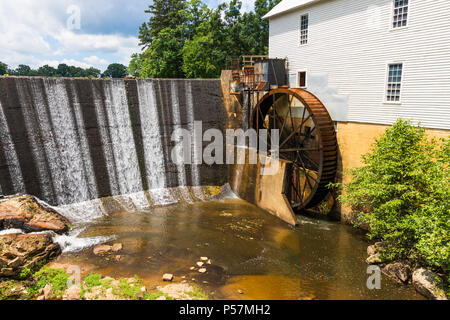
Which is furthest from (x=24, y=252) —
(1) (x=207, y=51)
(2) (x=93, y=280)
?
(1) (x=207, y=51)

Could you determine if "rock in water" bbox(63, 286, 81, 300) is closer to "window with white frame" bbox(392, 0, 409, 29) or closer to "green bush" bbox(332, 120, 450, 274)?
"green bush" bbox(332, 120, 450, 274)

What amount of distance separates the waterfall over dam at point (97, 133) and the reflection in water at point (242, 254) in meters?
2.07

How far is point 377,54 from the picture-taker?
11117 mm

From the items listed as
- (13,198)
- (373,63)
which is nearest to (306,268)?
(373,63)

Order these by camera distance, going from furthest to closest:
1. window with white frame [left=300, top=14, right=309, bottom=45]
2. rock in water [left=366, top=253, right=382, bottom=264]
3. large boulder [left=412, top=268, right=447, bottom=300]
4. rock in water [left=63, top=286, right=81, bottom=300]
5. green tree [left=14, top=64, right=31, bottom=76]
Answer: green tree [left=14, top=64, right=31, bottom=76], window with white frame [left=300, top=14, right=309, bottom=45], rock in water [left=366, top=253, right=382, bottom=264], large boulder [left=412, top=268, right=447, bottom=300], rock in water [left=63, top=286, right=81, bottom=300]

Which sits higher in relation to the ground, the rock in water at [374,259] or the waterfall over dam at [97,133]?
the waterfall over dam at [97,133]

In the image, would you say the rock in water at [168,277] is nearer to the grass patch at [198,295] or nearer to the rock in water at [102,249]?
the grass patch at [198,295]

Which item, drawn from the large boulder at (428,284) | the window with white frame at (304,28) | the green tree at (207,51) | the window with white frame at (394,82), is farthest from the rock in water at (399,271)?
the green tree at (207,51)

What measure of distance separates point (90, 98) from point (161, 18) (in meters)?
23.3

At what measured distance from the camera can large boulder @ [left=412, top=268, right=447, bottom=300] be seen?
24.6ft

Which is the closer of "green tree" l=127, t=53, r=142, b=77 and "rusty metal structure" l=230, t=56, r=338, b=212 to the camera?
"rusty metal structure" l=230, t=56, r=338, b=212

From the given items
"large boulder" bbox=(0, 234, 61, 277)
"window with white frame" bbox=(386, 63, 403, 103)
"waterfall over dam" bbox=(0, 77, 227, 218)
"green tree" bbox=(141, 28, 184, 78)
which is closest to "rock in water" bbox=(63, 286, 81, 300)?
"large boulder" bbox=(0, 234, 61, 277)

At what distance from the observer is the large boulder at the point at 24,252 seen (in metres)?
8.44

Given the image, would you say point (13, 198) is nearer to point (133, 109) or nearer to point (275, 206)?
point (133, 109)
